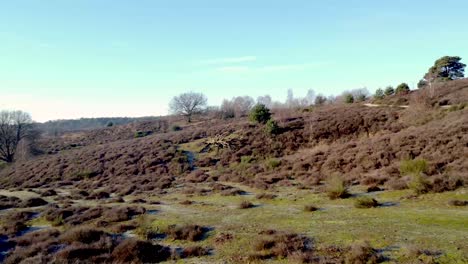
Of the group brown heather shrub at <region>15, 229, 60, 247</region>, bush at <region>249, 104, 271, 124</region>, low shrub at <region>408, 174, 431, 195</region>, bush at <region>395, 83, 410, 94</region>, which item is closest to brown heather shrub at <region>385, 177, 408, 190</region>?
low shrub at <region>408, 174, 431, 195</region>

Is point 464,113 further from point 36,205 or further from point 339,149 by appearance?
point 36,205

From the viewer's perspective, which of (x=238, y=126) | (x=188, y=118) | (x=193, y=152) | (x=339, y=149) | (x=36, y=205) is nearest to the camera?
(x=36, y=205)

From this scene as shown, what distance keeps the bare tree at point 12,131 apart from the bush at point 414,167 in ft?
224

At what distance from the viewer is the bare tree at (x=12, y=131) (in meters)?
62.4

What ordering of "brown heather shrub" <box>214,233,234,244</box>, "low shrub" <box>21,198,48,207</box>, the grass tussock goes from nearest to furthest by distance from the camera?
1. the grass tussock
2. "brown heather shrub" <box>214,233,234,244</box>
3. "low shrub" <box>21,198,48,207</box>

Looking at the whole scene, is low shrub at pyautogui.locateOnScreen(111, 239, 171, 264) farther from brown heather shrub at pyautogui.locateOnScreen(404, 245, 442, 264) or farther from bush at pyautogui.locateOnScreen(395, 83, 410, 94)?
bush at pyautogui.locateOnScreen(395, 83, 410, 94)

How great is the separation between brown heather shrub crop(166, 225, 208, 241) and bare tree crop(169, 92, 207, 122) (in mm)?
79676

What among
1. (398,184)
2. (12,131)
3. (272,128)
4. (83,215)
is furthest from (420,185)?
(12,131)

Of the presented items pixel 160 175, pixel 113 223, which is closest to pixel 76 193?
pixel 160 175

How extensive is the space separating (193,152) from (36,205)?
22.5 m

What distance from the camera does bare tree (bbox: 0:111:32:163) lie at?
62441 mm

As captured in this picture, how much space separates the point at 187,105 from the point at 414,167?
79621mm

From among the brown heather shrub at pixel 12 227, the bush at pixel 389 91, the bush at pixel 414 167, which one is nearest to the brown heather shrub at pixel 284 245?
the bush at pixel 414 167

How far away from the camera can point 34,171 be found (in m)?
44.8
